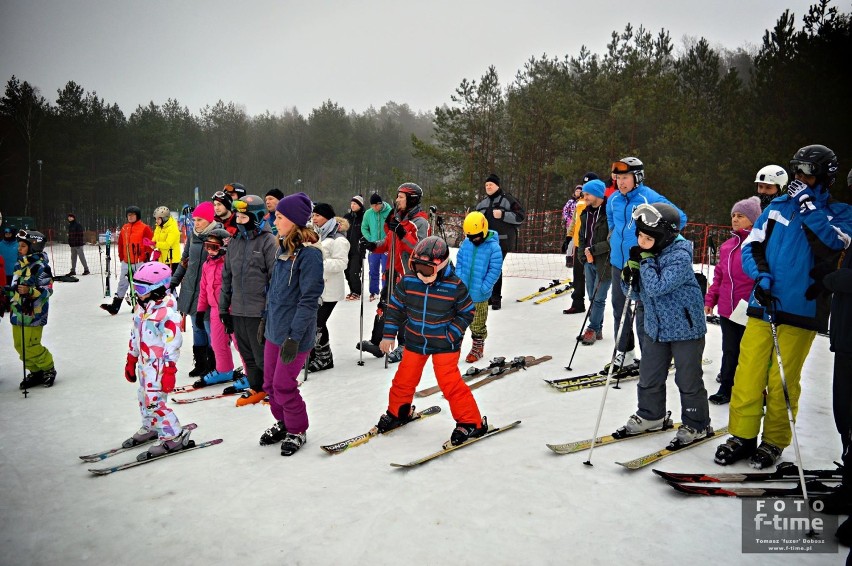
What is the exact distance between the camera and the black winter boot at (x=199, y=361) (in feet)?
22.6

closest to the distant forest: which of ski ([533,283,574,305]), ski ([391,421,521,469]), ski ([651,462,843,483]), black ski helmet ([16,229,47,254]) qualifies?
black ski helmet ([16,229,47,254])

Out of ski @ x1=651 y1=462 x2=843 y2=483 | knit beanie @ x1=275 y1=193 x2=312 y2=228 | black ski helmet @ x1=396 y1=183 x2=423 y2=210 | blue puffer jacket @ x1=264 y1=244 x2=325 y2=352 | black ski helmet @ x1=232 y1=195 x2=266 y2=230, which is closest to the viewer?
ski @ x1=651 y1=462 x2=843 y2=483

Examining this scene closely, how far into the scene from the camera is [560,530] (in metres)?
3.19

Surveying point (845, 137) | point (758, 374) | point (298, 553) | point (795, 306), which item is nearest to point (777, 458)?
point (758, 374)

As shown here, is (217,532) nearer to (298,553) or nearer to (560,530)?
(298,553)

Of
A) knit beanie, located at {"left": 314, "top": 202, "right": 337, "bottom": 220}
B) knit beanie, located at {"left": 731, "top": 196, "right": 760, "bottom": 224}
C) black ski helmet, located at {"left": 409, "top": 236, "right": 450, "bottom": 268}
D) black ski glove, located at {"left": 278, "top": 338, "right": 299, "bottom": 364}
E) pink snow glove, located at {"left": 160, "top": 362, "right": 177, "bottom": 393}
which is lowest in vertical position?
pink snow glove, located at {"left": 160, "top": 362, "right": 177, "bottom": 393}

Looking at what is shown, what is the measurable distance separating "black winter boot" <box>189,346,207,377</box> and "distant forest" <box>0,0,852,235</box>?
379 cm

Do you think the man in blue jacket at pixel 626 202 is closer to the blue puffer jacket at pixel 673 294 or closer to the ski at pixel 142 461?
A: the blue puffer jacket at pixel 673 294

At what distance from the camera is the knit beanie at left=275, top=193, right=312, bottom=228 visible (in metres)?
4.62

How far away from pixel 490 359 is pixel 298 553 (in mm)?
4494

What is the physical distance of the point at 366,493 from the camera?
12.2 ft

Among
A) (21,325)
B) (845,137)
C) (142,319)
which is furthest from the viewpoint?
(845,137)

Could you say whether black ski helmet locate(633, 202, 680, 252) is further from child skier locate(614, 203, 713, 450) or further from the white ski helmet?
the white ski helmet

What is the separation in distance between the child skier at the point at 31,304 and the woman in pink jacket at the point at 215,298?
1888 millimetres
